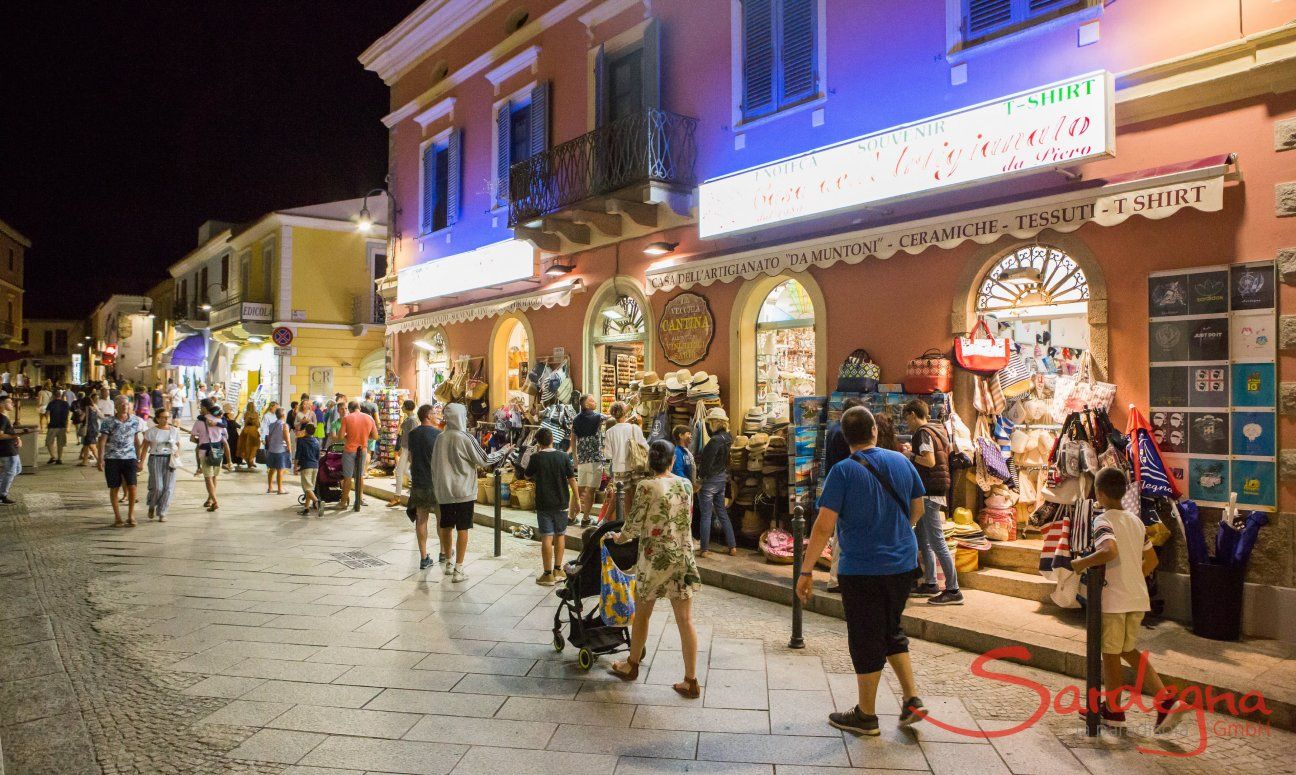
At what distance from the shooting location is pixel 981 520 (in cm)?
777

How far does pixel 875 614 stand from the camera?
4.36 metres

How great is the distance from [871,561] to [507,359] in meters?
12.4

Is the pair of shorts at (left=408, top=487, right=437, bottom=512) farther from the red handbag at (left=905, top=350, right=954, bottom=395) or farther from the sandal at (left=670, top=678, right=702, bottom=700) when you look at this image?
the red handbag at (left=905, top=350, right=954, bottom=395)

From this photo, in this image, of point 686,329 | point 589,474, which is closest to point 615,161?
point 686,329

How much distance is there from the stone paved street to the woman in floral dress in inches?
12.5

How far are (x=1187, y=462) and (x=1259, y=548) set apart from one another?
2.69 ft

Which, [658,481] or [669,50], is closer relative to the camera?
[658,481]

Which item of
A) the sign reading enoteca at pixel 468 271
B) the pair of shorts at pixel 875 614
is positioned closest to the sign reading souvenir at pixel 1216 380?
the pair of shorts at pixel 875 614

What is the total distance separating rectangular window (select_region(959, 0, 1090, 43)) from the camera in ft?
24.4

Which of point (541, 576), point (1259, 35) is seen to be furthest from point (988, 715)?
point (1259, 35)

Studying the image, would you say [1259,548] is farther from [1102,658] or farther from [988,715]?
[988,715]

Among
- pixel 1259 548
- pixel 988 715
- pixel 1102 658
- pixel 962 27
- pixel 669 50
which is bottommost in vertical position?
pixel 988 715

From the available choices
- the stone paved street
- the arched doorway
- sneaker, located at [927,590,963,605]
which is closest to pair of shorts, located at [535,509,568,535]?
the stone paved street

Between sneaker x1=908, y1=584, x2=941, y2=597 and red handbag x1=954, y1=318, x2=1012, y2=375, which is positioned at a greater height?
red handbag x1=954, y1=318, x2=1012, y2=375
